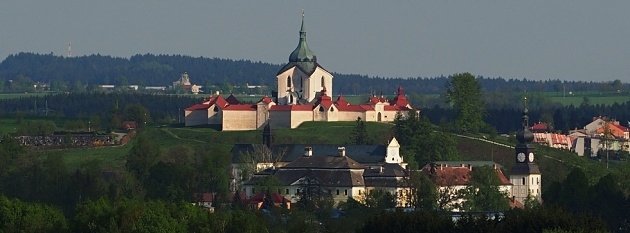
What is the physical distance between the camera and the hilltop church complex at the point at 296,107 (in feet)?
481

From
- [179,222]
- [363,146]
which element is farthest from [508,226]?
[363,146]

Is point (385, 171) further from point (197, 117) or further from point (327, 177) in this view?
point (197, 117)

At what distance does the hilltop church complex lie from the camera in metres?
146

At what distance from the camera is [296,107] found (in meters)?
147

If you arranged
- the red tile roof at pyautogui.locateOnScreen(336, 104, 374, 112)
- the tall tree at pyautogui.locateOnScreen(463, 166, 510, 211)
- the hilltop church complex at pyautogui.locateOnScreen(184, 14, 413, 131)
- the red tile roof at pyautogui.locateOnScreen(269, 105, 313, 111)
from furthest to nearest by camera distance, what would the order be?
1. the red tile roof at pyautogui.locateOnScreen(336, 104, 374, 112)
2. the red tile roof at pyautogui.locateOnScreen(269, 105, 313, 111)
3. the hilltop church complex at pyautogui.locateOnScreen(184, 14, 413, 131)
4. the tall tree at pyautogui.locateOnScreen(463, 166, 510, 211)

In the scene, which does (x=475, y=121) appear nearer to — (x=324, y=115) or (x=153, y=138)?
(x=324, y=115)

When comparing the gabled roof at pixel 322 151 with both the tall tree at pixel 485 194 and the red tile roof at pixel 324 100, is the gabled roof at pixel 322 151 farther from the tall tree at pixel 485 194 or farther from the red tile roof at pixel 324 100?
the red tile roof at pixel 324 100

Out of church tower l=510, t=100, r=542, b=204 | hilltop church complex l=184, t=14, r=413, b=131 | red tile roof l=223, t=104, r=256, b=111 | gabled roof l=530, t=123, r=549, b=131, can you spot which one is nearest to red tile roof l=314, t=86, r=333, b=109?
hilltop church complex l=184, t=14, r=413, b=131

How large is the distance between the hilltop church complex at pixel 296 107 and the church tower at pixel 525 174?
909 inches

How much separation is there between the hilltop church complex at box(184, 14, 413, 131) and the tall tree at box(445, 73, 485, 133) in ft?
11.8

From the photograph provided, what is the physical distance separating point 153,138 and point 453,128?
815 inches

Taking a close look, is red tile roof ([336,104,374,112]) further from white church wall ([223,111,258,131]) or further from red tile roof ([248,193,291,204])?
red tile roof ([248,193,291,204])

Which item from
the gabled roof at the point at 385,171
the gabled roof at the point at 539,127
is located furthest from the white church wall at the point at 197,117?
the gabled roof at the point at 539,127

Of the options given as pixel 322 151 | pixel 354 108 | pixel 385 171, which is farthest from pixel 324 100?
pixel 385 171
